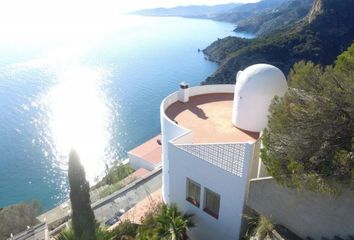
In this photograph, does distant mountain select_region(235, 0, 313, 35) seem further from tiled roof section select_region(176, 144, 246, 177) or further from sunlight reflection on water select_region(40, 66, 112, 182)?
tiled roof section select_region(176, 144, 246, 177)

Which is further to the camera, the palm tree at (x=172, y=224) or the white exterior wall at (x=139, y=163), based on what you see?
the white exterior wall at (x=139, y=163)

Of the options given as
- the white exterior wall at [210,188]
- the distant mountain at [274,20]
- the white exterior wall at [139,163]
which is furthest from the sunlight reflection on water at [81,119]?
the distant mountain at [274,20]

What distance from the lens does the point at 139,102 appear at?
209 ft

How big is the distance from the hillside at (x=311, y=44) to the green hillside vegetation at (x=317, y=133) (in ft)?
210

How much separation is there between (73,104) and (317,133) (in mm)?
57362

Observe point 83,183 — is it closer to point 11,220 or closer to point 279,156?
point 279,156

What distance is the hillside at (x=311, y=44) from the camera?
7081cm

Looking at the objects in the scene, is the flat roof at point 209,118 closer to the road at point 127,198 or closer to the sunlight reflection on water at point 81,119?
the road at point 127,198

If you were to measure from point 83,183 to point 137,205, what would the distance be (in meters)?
9.23

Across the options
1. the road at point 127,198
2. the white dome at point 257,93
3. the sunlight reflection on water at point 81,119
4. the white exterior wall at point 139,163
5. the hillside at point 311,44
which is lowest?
the sunlight reflection on water at point 81,119

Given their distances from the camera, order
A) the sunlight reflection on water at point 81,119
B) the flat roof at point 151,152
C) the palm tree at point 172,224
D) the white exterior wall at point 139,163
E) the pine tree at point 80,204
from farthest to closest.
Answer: the sunlight reflection on water at point 81,119
the flat roof at point 151,152
the white exterior wall at point 139,163
the palm tree at point 172,224
the pine tree at point 80,204

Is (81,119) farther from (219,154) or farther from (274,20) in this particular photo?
(274,20)

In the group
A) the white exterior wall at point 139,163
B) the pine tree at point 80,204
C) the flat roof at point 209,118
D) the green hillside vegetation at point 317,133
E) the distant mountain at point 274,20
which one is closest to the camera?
the green hillside vegetation at point 317,133

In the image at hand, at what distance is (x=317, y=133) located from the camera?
351 inches
